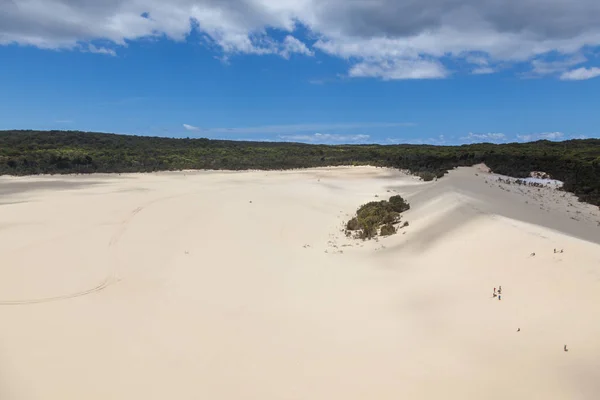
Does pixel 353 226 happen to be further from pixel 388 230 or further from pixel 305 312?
pixel 305 312

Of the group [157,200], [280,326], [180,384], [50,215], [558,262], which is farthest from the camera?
[157,200]

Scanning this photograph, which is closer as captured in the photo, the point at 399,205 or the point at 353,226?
the point at 353,226

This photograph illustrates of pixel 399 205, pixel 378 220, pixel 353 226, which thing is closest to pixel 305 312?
pixel 353 226

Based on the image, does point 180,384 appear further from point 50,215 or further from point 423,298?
point 50,215

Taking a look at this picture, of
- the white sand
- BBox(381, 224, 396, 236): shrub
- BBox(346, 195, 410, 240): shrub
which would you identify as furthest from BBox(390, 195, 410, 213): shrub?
BBox(381, 224, 396, 236): shrub

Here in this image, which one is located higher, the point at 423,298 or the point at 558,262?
the point at 558,262

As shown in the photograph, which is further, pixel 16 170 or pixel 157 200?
pixel 16 170

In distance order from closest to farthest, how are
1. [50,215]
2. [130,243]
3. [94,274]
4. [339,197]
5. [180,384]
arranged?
[180,384] < [94,274] < [130,243] < [50,215] < [339,197]

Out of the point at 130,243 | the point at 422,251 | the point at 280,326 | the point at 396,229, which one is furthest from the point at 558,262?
the point at 130,243
